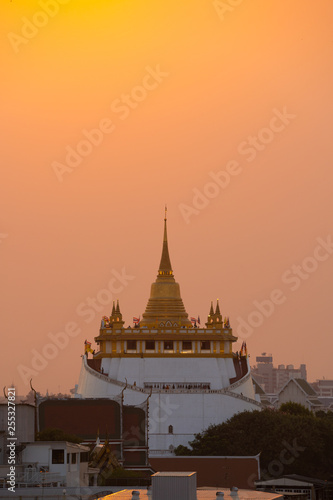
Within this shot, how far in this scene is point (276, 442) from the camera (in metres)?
131

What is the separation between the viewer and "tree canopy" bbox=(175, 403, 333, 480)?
129m

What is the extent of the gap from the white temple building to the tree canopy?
5451 millimetres

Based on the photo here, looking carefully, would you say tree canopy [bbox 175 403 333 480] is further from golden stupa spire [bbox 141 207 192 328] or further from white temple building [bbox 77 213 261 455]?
golden stupa spire [bbox 141 207 192 328]

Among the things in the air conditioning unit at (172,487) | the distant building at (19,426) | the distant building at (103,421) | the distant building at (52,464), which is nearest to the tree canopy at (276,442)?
the distant building at (103,421)

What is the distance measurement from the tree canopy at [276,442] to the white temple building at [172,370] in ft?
17.9

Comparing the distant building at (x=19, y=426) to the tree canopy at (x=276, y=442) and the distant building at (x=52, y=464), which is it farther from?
the tree canopy at (x=276, y=442)

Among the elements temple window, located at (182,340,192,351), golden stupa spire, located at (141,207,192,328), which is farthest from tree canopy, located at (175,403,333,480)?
golden stupa spire, located at (141,207,192,328)

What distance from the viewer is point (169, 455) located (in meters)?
135

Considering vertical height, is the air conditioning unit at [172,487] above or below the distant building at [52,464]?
below

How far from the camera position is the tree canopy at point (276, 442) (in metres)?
129

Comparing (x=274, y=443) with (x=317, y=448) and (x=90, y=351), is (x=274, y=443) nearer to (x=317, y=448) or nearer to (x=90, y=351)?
(x=317, y=448)

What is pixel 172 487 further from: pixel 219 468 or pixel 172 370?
pixel 172 370

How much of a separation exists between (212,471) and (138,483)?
918 inches

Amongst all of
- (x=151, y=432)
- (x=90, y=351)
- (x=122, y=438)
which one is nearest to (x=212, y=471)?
(x=122, y=438)
